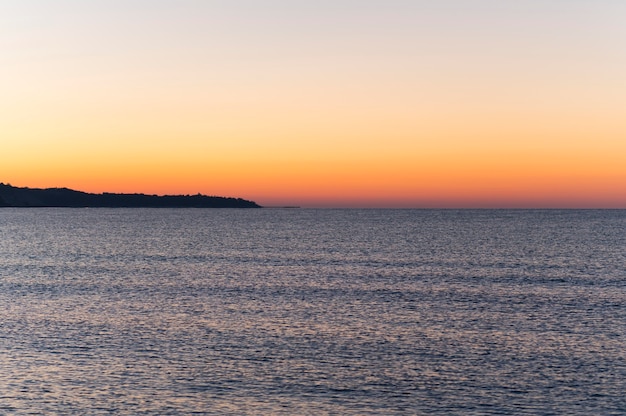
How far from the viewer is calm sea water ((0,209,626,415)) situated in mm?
32281

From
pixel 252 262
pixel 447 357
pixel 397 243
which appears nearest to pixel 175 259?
pixel 252 262

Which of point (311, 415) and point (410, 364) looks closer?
point (311, 415)

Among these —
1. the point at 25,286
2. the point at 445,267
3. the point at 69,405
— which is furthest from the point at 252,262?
the point at 69,405

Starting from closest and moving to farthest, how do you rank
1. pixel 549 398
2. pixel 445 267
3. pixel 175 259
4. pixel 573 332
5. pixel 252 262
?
pixel 549 398
pixel 573 332
pixel 445 267
pixel 252 262
pixel 175 259

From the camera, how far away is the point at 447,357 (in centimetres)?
4006

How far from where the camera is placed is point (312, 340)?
44.2 m

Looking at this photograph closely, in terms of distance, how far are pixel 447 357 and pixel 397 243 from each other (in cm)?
10337

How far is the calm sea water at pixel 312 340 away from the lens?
32.3 m

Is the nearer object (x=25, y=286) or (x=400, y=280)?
(x=25, y=286)

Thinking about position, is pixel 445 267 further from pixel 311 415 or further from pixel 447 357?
pixel 311 415

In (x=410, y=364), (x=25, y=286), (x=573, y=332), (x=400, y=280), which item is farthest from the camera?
(x=400, y=280)

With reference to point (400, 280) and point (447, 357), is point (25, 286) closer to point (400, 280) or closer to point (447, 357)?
point (400, 280)

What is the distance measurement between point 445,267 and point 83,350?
58.9 m

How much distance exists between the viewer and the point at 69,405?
102 ft
